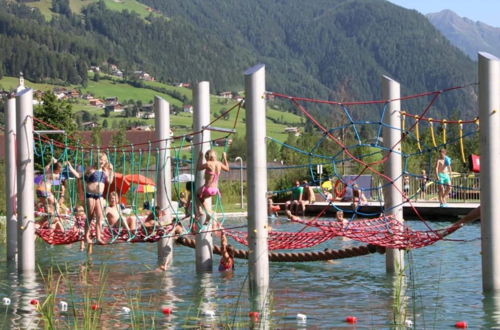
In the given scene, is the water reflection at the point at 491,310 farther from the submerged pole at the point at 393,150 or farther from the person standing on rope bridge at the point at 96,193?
the person standing on rope bridge at the point at 96,193

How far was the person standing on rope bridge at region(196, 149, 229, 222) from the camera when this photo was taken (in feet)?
42.0

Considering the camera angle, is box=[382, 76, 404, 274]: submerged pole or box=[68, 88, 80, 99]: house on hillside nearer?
box=[382, 76, 404, 274]: submerged pole

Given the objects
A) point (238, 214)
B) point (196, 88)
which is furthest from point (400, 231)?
point (238, 214)

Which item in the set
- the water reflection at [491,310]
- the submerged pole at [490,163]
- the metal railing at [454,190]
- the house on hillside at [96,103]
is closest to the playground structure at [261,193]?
the submerged pole at [490,163]

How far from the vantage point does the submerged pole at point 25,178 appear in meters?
13.9

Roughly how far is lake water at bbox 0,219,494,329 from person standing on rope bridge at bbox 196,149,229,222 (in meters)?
1.12

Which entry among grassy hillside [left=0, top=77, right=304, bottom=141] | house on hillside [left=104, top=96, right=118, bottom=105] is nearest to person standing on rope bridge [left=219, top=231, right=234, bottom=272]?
grassy hillside [left=0, top=77, right=304, bottom=141]

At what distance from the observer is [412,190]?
114 feet

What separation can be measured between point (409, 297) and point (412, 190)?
78.7ft

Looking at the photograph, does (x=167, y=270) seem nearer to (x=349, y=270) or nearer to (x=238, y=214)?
(x=349, y=270)

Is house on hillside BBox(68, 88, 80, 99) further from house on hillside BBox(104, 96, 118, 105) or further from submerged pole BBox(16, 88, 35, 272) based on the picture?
submerged pole BBox(16, 88, 35, 272)

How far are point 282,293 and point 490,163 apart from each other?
3.28 meters

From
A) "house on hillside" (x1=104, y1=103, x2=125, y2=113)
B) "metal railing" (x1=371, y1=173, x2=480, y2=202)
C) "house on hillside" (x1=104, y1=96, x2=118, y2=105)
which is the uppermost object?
"house on hillside" (x1=104, y1=96, x2=118, y2=105)

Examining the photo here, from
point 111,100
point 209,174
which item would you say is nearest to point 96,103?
point 111,100
